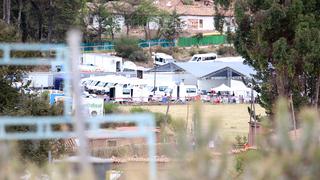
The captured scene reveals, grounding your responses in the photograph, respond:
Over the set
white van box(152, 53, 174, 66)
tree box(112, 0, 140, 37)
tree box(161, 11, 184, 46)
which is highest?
tree box(112, 0, 140, 37)

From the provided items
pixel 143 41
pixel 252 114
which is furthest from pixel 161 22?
pixel 252 114

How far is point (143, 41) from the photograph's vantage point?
208 feet

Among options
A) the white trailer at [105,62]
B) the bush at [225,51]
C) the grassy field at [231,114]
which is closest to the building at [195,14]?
the bush at [225,51]

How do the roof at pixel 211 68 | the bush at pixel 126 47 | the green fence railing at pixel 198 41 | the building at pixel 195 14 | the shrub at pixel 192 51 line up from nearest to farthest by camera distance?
the roof at pixel 211 68, the bush at pixel 126 47, the shrub at pixel 192 51, the green fence railing at pixel 198 41, the building at pixel 195 14

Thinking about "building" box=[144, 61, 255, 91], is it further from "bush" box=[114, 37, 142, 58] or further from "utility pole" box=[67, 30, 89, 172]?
"utility pole" box=[67, 30, 89, 172]

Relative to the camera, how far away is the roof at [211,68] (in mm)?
45312

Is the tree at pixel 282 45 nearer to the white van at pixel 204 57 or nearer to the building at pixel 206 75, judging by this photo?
the building at pixel 206 75

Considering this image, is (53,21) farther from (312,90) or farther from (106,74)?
(312,90)

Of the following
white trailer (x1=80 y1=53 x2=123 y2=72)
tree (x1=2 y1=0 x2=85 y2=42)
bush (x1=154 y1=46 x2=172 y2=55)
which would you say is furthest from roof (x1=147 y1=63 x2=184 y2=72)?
bush (x1=154 y1=46 x2=172 y2=55)

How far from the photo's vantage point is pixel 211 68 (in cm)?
4628

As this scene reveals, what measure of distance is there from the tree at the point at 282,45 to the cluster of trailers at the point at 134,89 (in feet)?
68.2

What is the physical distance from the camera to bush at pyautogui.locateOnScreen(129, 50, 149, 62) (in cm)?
5612

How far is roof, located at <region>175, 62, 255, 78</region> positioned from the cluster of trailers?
2.11 m

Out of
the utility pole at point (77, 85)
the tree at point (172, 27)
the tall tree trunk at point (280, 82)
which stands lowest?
the utility pole at point (77, 85)
